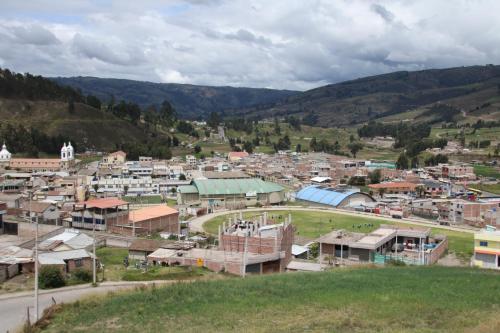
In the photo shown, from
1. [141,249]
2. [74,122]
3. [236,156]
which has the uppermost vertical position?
[74,122]

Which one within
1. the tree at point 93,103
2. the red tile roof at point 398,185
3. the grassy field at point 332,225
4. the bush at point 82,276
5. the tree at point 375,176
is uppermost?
the tree at point 93,103

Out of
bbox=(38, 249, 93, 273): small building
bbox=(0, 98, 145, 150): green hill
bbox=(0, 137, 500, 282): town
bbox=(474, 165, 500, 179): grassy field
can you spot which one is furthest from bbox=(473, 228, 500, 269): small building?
bbox=(0, 98, 145, 150): green hill

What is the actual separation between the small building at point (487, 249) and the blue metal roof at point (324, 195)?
26.2m

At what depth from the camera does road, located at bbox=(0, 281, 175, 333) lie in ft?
55.3

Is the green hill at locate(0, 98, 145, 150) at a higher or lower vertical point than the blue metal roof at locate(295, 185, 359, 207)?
higher

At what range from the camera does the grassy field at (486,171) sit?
8438cm

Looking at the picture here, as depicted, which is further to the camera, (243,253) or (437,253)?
(437,253)

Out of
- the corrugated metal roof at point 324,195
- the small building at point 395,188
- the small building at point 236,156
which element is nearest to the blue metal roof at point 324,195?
the corrugated metal roof at point 324,195

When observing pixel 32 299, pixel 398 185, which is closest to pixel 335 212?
pixel 398 185

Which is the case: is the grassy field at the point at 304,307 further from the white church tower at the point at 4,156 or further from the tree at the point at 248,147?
the tree at the point at 248,147

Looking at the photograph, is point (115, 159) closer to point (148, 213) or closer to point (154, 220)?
point (148, 213)

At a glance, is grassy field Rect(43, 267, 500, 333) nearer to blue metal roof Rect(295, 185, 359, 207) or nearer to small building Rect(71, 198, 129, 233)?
small building Rect(71, 198, 129, 233)

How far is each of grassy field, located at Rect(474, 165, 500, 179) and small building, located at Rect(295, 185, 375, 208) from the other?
34.6 m

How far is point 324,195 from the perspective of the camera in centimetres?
5947
